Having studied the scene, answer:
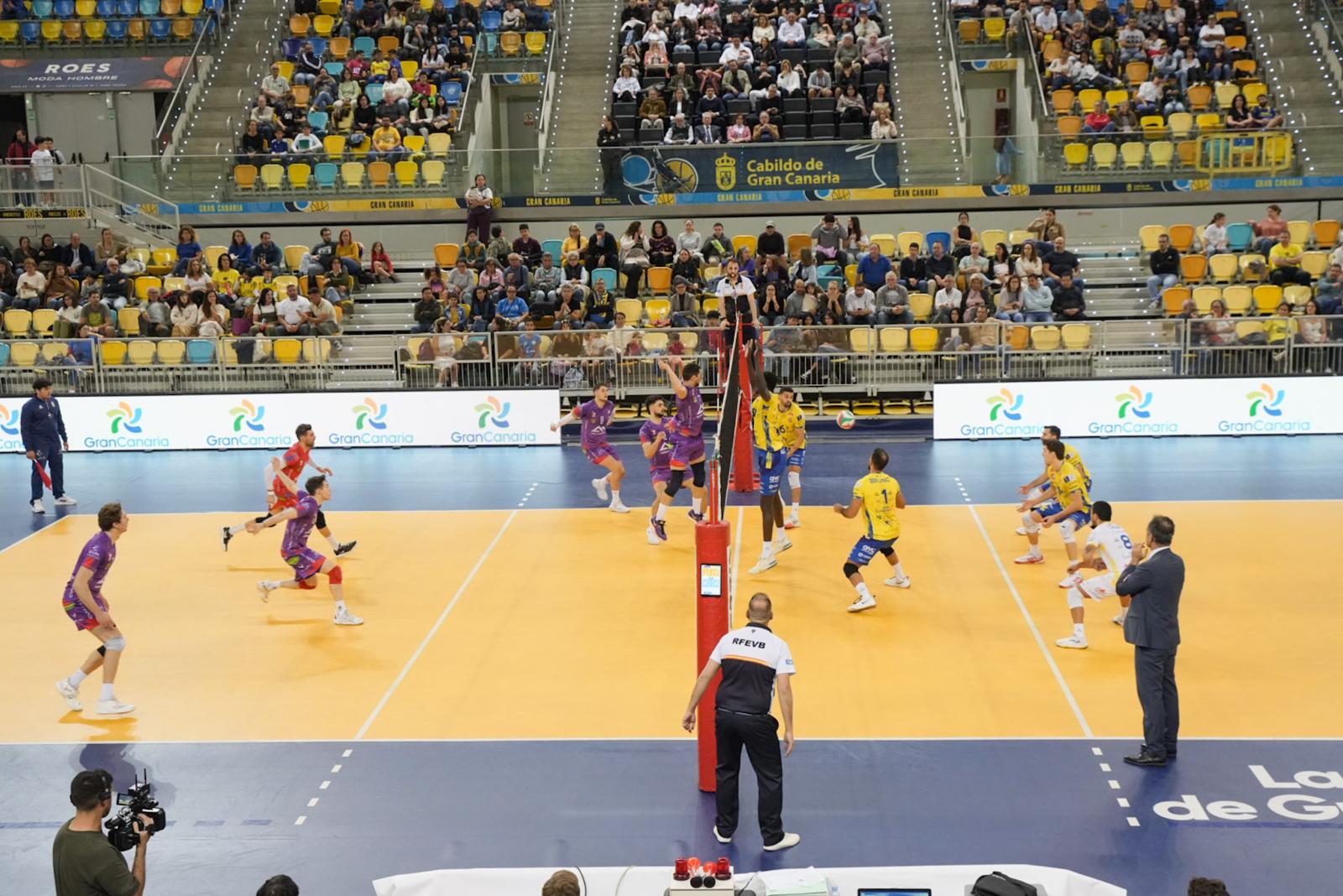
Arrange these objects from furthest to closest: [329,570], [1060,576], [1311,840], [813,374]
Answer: [813,374]
[1060,576]
[329,570]
[1311,840]

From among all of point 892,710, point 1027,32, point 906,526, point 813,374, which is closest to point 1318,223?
point 1027,32

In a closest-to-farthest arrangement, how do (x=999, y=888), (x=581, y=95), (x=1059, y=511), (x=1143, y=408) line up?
(x=999, y=888) → (x=1059, y=511) → (x=1143, y=408) → (x=581, y=95)

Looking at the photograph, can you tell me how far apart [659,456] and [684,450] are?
1.52ft

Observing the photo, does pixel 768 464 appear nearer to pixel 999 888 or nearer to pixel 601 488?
pixel 601 488

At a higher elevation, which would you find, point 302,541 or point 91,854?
point 302,541

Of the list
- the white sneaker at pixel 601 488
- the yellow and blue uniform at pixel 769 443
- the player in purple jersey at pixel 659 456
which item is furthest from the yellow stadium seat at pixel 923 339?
the yellow and blue uniform at pixel 769 443

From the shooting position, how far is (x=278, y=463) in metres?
17.0

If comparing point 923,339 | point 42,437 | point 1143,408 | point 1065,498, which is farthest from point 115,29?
point 1065,498

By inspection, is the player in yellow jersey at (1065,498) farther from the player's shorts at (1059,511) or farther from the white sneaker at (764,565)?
the white sneaker at (764,565)

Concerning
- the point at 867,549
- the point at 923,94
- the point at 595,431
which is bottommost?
the point at 867,549

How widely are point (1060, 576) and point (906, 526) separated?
2776 mm

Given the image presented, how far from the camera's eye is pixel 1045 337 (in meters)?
25.5

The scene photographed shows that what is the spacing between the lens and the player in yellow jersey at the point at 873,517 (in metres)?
15.1

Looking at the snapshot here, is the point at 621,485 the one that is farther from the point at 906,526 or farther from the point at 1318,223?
the point at 1318,223
